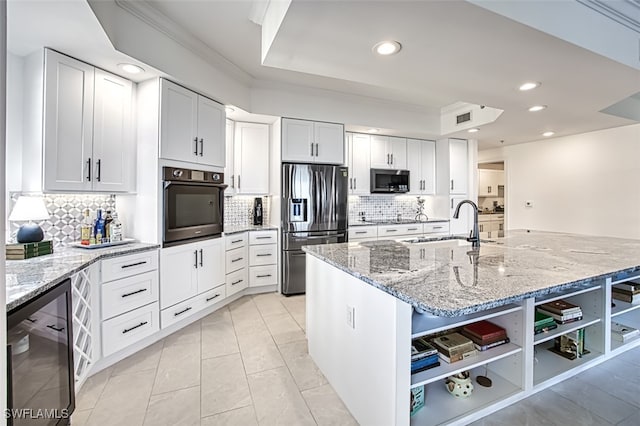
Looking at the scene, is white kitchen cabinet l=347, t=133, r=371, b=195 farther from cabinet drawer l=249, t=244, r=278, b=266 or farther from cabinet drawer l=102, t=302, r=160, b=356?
cabinet drawer l=102, t=302, r=160, b=356

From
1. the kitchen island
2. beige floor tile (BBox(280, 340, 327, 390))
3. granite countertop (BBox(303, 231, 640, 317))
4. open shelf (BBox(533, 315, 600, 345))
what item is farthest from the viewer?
beige floor tile (BBox(280, 340, 327, 390))

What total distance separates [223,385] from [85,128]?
7.12 ft

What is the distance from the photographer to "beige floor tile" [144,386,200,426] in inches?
63.9

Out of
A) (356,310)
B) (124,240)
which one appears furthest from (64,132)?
(356,310)

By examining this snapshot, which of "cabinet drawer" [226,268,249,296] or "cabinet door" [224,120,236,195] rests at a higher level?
"cabinet door" [224,120,236,195]

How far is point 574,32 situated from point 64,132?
3.54 metres

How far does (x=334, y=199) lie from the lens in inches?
158

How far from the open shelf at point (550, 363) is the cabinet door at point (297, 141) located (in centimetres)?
303

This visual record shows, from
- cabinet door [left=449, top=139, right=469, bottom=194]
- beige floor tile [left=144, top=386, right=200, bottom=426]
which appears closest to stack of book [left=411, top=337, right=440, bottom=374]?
beige floor tile [left=144, top=386, right=200, bottom=426]

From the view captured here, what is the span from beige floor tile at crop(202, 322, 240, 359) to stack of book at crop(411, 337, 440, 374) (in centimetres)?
154

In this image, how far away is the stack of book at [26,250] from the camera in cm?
183

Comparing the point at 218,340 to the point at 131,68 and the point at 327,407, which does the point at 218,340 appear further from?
the point at 131,68

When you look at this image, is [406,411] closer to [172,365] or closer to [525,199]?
[172,365]

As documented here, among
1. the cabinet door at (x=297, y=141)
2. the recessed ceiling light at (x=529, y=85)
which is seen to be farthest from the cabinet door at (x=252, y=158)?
the recessed ceiling light at (x=529, y=85)
